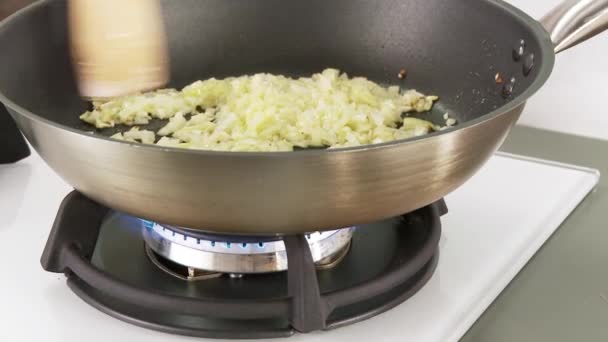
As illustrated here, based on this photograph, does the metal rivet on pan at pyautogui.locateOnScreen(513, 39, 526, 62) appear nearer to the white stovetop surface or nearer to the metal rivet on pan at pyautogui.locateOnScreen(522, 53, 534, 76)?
the metal rivet on pan at pyautogui.locateOnScreen(522, 53, 534, 76)

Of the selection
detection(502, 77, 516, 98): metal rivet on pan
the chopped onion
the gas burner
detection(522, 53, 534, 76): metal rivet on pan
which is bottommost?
the gas burner

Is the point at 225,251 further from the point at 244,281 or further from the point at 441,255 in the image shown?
the point at 441,255

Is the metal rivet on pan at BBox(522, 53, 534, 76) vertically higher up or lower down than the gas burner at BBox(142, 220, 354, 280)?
higher up

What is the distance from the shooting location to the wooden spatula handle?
1.07 m

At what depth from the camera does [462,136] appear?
70 cm

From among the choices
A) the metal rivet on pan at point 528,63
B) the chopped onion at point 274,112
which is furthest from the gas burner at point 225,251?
the metal rivet on pan at point 528,63

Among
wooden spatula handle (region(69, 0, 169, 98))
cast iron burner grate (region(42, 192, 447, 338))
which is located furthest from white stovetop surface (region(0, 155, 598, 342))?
wooden spatula handle (region(69, 0, 169, 98))

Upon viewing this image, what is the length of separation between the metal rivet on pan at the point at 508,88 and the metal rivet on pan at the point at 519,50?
3 centimetres

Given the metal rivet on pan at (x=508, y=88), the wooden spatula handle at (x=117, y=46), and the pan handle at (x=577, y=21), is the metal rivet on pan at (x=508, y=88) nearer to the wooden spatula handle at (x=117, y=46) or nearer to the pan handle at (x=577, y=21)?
the pan handle at (x=577, y=21)

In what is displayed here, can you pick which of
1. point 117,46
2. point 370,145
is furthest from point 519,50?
point 117,46

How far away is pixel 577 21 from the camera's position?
0.89 m

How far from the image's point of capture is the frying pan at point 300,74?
661mm

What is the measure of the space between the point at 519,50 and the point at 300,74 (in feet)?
A: 1.09

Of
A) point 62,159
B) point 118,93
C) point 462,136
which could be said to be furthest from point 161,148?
point 118,93
